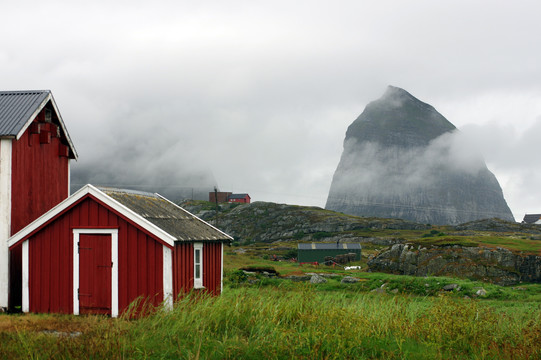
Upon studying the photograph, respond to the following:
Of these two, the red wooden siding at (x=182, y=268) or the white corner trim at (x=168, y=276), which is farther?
the red wooden siding at (x=182, y=268)

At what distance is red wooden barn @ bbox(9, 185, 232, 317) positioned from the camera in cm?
1675

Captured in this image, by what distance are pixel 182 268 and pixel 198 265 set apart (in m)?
1.27

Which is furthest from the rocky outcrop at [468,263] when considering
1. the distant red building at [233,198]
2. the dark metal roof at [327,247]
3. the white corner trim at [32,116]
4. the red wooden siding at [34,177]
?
the distant red building at [233,198]

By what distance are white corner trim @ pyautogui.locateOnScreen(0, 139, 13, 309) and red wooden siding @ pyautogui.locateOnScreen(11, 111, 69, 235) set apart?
0.84 feet

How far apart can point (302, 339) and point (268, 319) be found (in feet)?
4.25

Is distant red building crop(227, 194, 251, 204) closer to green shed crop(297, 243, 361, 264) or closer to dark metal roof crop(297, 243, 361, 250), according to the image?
dark metal roof crop(297, 243, 361, 250)

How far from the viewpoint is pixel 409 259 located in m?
43.0

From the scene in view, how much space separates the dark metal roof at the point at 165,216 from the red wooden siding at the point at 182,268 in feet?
1.14

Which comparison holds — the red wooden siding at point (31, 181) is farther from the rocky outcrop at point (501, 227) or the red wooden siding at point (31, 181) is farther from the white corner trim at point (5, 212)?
the rocky outcrop at point (501, 227)

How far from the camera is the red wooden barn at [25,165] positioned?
18.6 meters

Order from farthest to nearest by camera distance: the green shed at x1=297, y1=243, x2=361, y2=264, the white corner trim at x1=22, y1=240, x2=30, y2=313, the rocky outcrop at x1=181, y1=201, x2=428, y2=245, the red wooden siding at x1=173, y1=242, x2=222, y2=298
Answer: the rocky outcrop at x1=181, y1=201, x2=428, y2=245 → the green shed at x1=297, y1=243, x2=361, y2=264 → the white corner trim at x1=22, y1=240, x2=30, y2=313 → the red wooden siding at x1=173, y1=242, x2=222, y2=298

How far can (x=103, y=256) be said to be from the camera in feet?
56.8

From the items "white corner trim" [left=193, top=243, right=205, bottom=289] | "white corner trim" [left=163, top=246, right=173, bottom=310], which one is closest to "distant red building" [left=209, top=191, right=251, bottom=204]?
"white corner trim" [left=193, top=243, right=205, bottom=289]

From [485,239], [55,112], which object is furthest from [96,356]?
[485,239]
